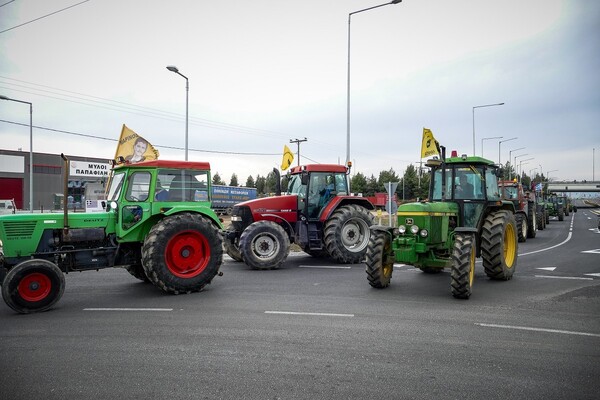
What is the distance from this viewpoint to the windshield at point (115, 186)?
315 inches

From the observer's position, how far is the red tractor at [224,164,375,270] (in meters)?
11.0

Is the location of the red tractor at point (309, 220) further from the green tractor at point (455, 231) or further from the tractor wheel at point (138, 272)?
the tractor wheel at point (138, 272)

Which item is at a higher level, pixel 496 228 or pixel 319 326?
pixel 496 228

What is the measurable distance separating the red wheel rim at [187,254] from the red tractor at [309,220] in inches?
105

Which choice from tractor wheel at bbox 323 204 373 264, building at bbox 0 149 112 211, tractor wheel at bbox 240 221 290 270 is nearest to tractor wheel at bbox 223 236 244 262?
tractor wheel at bbox 240 221 290 270

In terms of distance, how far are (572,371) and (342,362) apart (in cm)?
221

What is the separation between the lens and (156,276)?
299 inches

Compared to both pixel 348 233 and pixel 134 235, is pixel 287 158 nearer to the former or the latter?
pixel 348 233

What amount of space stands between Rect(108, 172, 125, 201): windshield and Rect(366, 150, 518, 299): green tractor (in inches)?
183

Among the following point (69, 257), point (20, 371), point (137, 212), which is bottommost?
point (20, 371)

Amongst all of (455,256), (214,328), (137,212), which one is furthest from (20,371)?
(455,256)

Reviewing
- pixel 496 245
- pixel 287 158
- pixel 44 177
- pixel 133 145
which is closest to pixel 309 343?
pixel 496 245

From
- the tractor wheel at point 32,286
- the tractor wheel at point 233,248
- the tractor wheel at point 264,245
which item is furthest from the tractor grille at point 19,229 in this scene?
the tractor wheel at point 233,248

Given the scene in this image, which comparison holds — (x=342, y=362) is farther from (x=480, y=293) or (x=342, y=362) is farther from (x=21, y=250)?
(x=21, y=250)
